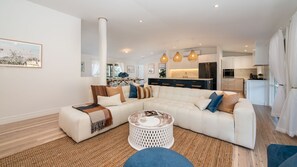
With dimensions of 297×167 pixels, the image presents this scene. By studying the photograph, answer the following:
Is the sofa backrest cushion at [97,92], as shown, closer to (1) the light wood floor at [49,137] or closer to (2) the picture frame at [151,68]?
(1) the light wood floor at [49,137]

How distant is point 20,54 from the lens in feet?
10.1

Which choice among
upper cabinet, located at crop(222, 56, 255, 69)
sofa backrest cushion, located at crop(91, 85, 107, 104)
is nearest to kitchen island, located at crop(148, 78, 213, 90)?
upper cabinet, located at crop(222, 56, 255, 69)

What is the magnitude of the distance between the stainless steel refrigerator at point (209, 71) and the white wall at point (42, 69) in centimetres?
592

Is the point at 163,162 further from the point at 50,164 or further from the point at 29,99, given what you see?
the point at 29,99

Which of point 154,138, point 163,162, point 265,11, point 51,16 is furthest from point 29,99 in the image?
point 265,11

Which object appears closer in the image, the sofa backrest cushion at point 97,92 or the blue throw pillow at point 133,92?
the sofa backrest cushion at point 97,92

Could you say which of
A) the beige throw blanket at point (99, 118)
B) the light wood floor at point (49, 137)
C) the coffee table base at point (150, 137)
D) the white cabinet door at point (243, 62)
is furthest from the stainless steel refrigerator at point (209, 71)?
the beige throw blanket at point (99, 118)

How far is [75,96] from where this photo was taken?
4121 millimetres

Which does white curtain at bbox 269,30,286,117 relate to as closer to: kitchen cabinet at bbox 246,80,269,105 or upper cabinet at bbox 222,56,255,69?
kitchen cabinet at bbox 246,80,269,105

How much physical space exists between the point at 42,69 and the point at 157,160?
12.4 feet

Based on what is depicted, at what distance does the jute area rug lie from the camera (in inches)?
67.0

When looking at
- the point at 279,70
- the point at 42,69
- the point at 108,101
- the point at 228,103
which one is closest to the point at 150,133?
the point at 108,101

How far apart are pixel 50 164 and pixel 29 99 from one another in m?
2.41

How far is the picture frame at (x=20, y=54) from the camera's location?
2865 mm
